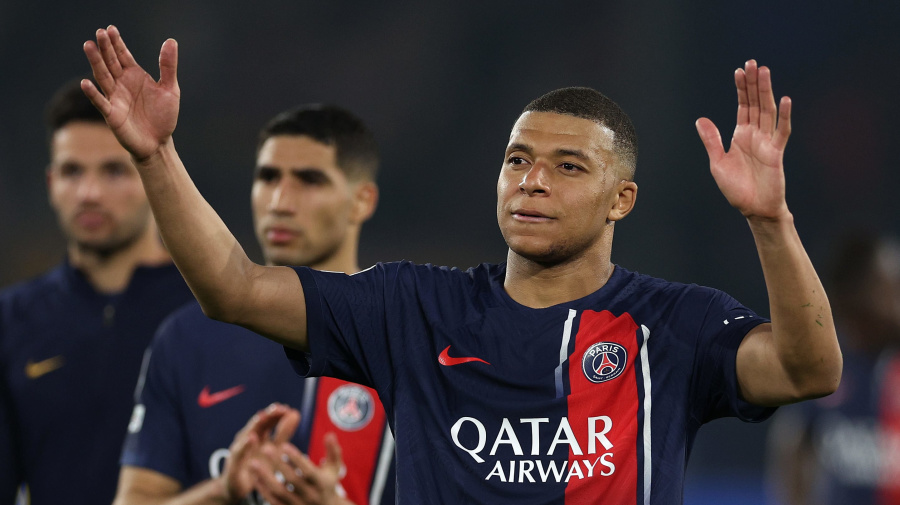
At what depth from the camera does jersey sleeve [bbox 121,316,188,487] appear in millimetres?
3809

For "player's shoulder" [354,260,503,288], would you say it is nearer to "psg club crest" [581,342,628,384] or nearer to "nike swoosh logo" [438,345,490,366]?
"nike swoosh logo" [438,345,490,366]

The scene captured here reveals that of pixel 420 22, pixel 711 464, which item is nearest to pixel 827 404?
pixel 711 464

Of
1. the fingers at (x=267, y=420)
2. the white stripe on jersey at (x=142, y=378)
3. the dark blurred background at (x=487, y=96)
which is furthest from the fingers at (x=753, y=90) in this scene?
the dark blurred background at (x=487, y=96)

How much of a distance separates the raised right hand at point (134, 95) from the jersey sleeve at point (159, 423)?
156cm

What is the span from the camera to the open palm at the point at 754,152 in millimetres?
2445

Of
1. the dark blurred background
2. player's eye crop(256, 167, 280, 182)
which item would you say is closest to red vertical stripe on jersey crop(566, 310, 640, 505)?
player's eye crop(256, 167, 280, 182)

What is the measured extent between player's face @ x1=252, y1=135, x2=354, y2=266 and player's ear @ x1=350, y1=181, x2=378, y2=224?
5cm

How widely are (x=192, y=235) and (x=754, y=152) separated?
126 centimetres

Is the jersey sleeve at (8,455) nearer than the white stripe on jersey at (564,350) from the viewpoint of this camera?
No

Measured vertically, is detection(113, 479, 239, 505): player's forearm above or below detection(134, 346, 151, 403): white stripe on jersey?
below

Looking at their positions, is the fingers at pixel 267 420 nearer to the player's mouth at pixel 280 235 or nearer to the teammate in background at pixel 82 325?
the player's mouth at pixel 280 235

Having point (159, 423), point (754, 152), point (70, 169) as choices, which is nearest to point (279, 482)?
point (159, 423)

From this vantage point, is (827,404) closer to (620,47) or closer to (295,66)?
(620,47)

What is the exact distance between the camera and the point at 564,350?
2725mm
